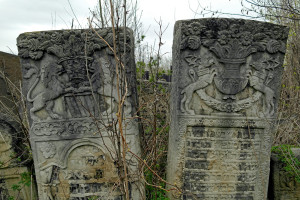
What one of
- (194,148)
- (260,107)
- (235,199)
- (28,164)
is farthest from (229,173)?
(28,164)

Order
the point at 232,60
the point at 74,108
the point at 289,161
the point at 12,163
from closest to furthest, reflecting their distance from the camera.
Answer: the point at 232,60
the point at 74,108
the point at 289,161
the point at 12,163

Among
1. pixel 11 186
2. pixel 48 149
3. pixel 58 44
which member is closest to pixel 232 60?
pixel 58 44

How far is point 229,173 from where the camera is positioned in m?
3.00

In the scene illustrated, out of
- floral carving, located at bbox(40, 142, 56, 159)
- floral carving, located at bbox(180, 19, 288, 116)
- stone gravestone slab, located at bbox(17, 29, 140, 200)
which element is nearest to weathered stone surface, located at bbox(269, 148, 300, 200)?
floral carving, located at bbox(180, 19, 288, 116)

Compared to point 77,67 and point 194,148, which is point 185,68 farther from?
point 77,67

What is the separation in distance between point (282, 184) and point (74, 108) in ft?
9.23

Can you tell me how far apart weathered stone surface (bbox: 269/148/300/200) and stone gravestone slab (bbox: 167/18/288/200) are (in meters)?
0.30

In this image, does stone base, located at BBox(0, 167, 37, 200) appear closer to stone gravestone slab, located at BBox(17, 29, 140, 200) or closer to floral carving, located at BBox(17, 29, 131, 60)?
stone gravestone slab, located at BBox(17, 29, 140, 200)

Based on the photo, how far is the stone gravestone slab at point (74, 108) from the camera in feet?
9.21

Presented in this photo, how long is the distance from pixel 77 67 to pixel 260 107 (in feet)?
7.09

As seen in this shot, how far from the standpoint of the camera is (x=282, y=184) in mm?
3270

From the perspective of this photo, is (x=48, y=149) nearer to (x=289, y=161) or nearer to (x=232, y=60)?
(x=232, y=60)

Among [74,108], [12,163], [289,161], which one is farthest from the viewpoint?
[12,163]

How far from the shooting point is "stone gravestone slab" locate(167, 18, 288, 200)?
277cm
